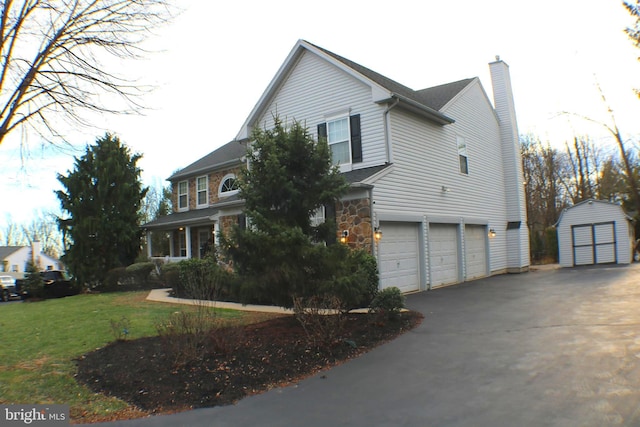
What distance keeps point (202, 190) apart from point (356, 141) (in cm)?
1244

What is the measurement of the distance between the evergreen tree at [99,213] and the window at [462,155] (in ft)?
48.8

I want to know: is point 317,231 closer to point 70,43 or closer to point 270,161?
point 270,161

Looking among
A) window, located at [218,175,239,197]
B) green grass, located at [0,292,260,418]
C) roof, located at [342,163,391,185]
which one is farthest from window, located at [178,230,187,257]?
roof, located at [342,163,391,185]

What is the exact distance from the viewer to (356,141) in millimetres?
14383

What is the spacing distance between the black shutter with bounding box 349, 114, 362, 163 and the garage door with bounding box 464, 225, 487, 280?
21.1ft

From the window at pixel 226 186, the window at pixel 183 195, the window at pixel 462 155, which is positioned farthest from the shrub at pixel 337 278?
the window at pixel 183 195

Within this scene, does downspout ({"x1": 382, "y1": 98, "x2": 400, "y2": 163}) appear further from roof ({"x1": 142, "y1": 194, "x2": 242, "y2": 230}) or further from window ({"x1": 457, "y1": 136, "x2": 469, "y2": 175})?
roof ({"x1": 142, "y1": 194, "x2": 242, "y2": 230})

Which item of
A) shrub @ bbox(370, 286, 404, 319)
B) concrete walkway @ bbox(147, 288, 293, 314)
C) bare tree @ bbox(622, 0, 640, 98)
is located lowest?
concrete walkway @ bbox(147, 288, 293, 314)

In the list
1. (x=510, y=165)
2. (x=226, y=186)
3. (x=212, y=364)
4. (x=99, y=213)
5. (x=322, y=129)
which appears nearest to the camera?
(x=212, y=364)

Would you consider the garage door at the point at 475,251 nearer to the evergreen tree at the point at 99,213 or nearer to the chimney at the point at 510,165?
the chimney at the point at 510,165

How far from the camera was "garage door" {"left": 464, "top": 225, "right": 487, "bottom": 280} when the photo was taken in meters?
17.6

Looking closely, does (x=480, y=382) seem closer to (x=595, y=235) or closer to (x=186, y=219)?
(x=186, y=219)

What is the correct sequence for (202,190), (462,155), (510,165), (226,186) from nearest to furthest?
(462,155) → (510,165) → (226,186) → (202,190)

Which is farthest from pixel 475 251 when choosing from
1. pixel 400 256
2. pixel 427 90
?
pixel 427 90
